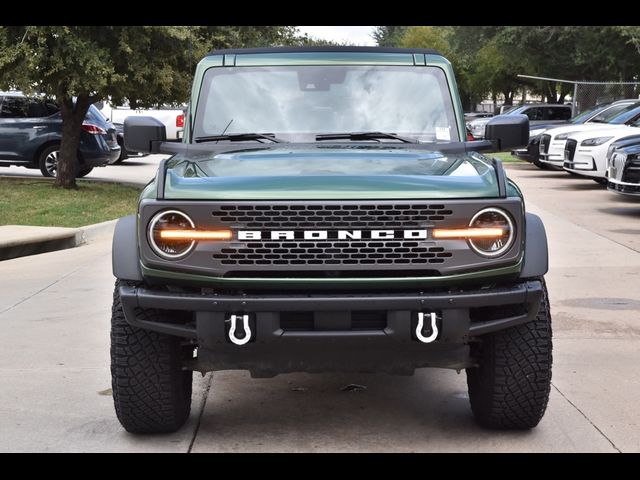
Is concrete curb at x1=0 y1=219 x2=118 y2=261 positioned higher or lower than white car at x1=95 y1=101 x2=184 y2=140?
lower

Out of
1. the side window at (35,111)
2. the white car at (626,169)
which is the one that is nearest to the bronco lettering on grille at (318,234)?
the white car at (626,169)

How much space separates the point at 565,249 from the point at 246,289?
333 inches

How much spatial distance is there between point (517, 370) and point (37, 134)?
1774 centimetres

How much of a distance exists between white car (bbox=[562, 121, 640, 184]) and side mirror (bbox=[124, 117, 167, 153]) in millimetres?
14716

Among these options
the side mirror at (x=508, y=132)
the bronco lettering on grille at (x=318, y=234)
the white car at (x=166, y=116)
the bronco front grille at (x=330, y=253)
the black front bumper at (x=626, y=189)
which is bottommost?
the white car at (x=166, y=116)

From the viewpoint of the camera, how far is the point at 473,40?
4922cm

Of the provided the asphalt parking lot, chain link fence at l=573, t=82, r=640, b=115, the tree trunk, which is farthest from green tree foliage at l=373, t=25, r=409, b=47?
the asphalt parking lot

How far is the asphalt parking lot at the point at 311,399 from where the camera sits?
5.25 m

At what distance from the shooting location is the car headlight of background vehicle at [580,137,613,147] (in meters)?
19.9

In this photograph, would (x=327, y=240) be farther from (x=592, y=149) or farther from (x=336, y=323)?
(x=592, y=149)

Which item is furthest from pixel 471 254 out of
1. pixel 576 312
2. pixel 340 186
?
pixel 576 312

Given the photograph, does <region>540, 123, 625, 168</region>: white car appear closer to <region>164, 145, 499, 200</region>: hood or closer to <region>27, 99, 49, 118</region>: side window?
<region>27, 99, 49, 118</region>: side window

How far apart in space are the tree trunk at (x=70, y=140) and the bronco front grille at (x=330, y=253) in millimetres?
15501

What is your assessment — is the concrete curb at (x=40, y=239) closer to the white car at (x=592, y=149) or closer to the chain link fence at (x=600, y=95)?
the white car at (x=592, y=149)
